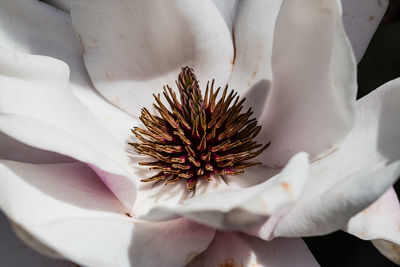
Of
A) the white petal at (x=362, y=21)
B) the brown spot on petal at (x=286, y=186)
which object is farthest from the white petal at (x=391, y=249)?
the white petal at (x=362, y=21)

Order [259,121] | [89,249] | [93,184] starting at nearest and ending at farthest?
[89,249] → [93,184] → [259,121]

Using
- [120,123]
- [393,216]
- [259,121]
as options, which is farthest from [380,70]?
[120,123]

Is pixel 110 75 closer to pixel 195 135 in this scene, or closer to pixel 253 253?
pixel 195 135

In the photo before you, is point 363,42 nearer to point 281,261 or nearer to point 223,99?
point 223,99

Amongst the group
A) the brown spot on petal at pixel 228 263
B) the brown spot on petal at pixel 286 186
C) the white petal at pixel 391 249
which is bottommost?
the brown spot on petal at pixel 228 263


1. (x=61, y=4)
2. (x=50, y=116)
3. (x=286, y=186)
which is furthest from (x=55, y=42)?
(x=286, y=186)

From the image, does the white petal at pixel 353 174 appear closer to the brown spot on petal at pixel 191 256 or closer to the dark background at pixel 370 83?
the brown spot on petal at pixel 191 256
